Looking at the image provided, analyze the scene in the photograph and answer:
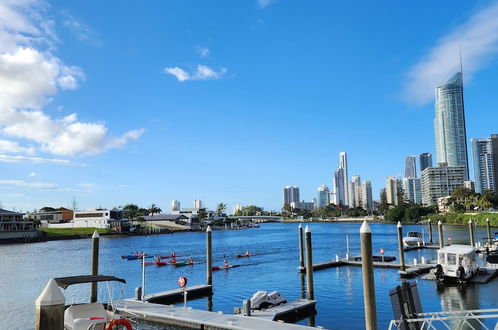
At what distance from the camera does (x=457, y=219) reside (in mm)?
155375

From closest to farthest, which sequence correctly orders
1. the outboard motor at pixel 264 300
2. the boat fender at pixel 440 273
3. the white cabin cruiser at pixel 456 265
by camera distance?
the outboard motor at pixel 264 300, the white cabin cruiser at pixel 456 265, the boat fender at pixel 440 273

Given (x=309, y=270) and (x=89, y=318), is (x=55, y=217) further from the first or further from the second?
(x=89, y=318)

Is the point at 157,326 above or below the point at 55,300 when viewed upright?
below

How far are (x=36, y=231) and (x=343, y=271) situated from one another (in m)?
110

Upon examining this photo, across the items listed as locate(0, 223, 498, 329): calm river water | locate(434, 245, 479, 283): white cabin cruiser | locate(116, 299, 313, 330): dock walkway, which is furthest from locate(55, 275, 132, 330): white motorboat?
locate(434, 245, 479, 283): white cabin cruiser

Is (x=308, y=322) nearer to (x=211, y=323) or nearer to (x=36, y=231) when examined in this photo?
(x=211, y=323)

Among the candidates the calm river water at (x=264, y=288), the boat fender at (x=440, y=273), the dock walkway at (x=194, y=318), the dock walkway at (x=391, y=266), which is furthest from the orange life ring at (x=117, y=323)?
the dock walkway at (x=391, y=266)

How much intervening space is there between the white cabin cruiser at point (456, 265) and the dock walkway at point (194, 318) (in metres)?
19.0

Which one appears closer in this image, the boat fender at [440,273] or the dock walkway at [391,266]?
the boat fender at [440,273]

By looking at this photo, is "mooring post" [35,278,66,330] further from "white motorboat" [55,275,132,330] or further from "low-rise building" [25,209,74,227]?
"low-rise building" [25,209,74,227]

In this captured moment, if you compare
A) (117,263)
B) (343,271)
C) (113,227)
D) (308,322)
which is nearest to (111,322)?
(308,322)

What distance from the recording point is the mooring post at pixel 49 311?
7397 mm

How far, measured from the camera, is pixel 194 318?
19812mm

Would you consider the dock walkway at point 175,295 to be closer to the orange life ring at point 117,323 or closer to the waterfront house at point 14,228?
the orange life ring at point 117,323
